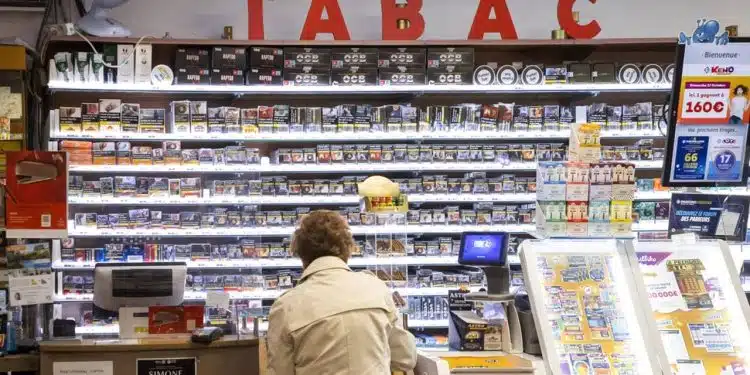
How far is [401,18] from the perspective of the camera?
7.50m

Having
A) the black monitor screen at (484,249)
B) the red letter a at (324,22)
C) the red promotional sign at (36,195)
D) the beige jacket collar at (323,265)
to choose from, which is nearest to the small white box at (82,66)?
the red letter a at (324,22)

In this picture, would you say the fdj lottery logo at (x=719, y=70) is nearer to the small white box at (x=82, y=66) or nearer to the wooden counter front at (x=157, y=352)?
the wooden counter front at (x=157, y=352)

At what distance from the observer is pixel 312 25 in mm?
7426

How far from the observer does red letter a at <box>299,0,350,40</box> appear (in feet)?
24.4

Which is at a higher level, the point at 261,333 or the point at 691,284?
the point at 691,284

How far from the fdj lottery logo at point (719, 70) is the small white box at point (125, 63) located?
4.38 meters

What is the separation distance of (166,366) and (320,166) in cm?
300

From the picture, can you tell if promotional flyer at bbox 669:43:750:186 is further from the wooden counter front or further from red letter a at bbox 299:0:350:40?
red letter a at bbox 299:0:350:40

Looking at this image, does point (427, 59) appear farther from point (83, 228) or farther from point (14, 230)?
point (14, 230)

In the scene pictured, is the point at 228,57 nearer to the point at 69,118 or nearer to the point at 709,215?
the point at 69,118

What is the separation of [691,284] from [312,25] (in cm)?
424

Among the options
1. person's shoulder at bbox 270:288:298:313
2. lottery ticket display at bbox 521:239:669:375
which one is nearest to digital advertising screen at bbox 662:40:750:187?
lottery ticket display at bbox 521:239:669:375

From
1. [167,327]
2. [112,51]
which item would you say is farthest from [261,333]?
[112,51]

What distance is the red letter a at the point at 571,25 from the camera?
7.59 meters
